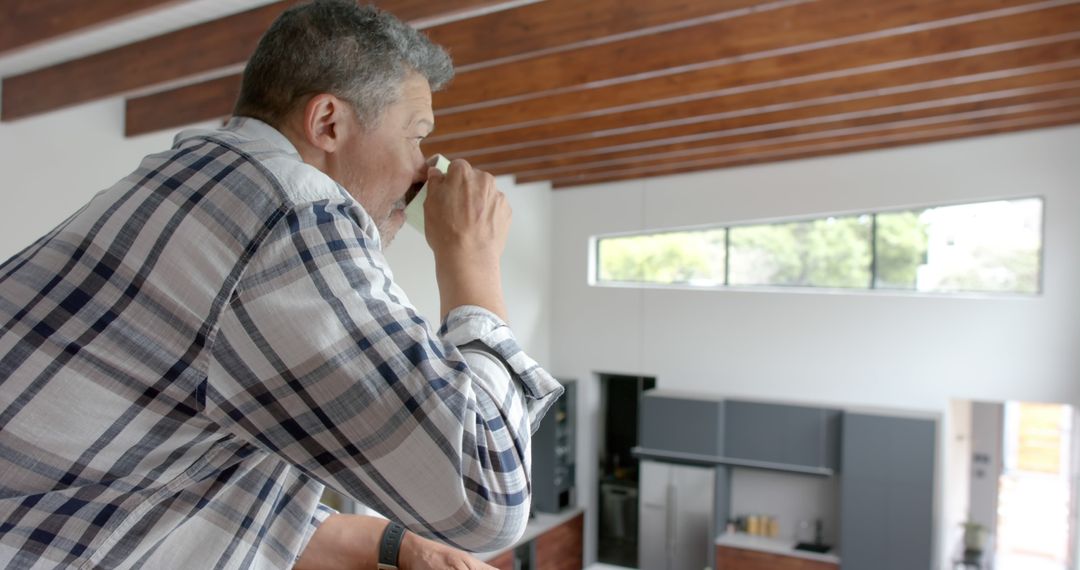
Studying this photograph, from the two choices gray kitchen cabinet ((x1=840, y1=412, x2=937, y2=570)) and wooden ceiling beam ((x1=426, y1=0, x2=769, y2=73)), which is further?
gray kitchen cabinet ((x1=840, y1=412, x2=937, y2=570))

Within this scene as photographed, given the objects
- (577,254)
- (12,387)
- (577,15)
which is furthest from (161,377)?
(577,254)

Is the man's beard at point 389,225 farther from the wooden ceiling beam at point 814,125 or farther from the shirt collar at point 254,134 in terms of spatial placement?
the wooden ceiling beam at point 814,125

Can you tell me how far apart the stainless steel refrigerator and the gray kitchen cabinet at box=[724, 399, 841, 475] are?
0.41 m

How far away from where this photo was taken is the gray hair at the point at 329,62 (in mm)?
741

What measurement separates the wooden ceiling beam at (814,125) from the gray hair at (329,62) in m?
5.78

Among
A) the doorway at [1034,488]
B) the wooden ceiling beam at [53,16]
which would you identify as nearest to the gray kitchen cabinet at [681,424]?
the doorway at [1034,488]

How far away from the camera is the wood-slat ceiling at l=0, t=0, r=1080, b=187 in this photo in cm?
396

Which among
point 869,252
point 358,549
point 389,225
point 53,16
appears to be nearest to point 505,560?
point 869,252

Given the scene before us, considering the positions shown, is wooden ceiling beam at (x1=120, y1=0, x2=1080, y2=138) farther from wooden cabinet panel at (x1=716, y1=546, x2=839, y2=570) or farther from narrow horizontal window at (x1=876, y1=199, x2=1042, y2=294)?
wooden cabinet panel at (x1=716, y1=546, x2=839, y2=570)

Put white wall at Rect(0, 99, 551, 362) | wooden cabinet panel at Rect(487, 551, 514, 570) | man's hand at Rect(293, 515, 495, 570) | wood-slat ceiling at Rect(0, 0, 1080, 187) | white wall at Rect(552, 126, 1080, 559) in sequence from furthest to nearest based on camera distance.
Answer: wooden cabinet panel at Rect(487, 551, 514, 570), white wall at Rect(552, 126, 1080, 559), white wall at Rect(0, 99, 551, 362), wood-slat ceiling at Rect(0, 0, 1080, 187), man's hand at Rect(293, 515, 495, 570)

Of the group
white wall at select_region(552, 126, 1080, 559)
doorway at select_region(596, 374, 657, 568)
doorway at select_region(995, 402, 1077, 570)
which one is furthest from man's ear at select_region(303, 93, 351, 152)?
doorway at select_region(995, 402, 1077, 570)

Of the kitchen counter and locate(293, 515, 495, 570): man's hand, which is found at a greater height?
locate(293, 515, 495, 570): man's hand

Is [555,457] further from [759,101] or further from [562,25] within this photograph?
[562,25]

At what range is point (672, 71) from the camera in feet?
15.5
